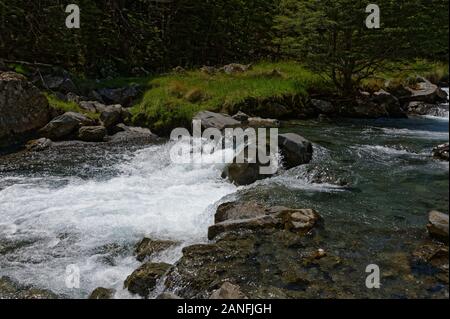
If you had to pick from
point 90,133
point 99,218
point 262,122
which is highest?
point 262,122

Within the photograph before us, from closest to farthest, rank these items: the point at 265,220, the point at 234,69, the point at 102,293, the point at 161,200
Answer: the point at 102,293, the point at 265,220, the point at 161,200, the point at 234,69

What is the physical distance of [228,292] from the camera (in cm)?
545

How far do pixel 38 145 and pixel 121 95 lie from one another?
20.0 ft

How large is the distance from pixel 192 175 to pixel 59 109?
25.1 ft

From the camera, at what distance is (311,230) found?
7.50m

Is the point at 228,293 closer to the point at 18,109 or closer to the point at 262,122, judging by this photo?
the point at 262,122

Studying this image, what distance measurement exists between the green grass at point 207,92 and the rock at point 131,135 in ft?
1.32

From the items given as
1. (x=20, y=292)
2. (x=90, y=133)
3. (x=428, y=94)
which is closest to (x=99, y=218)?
(x=20, y=292)

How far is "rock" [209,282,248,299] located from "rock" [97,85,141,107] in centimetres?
Result: 1481

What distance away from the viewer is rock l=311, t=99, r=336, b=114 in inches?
746

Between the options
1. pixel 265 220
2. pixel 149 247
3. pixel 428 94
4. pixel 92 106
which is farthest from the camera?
pixel 428 94

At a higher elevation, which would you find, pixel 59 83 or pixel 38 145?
pixel 59 83
